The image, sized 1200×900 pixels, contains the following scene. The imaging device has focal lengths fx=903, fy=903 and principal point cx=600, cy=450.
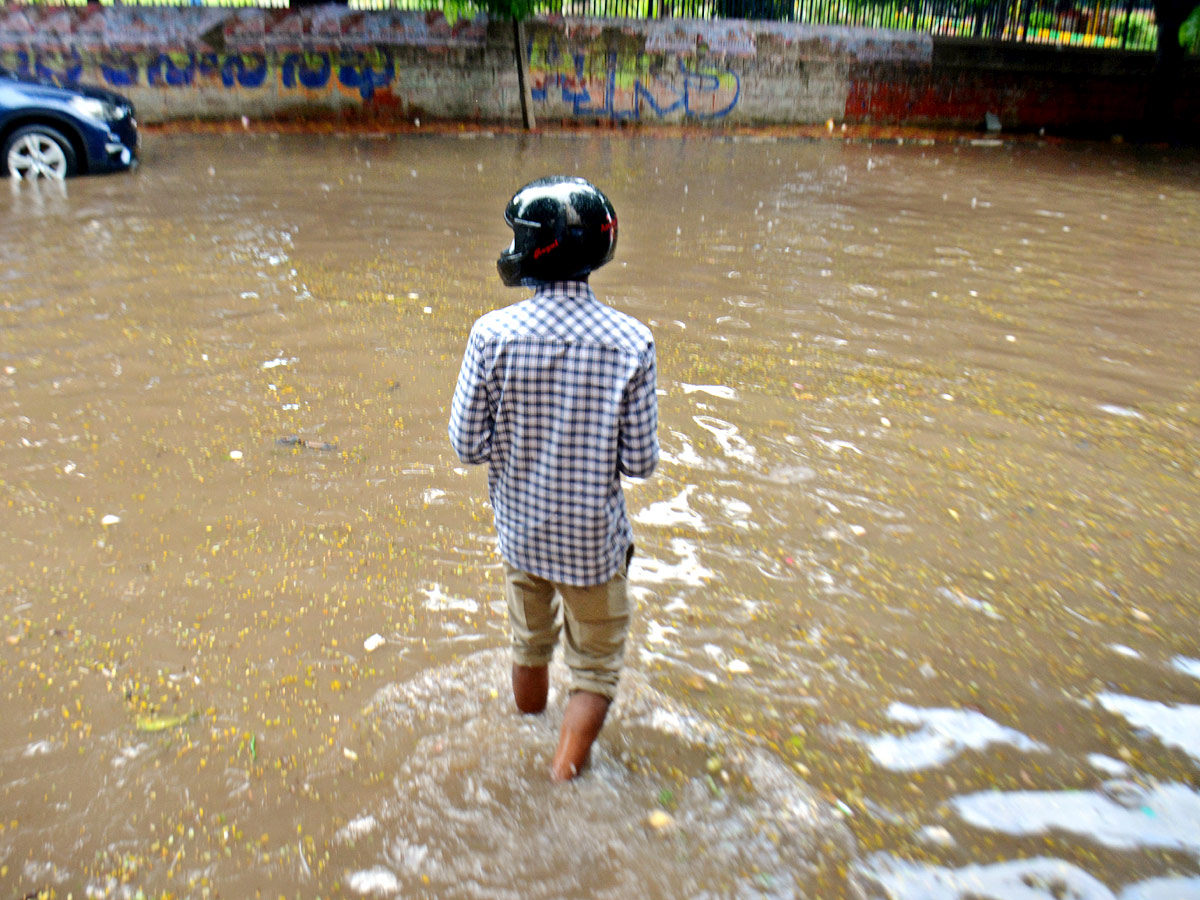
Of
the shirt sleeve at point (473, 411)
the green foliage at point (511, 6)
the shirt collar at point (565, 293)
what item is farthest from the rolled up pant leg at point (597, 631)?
the green foliage at point (511, 6)

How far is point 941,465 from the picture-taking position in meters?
4.34

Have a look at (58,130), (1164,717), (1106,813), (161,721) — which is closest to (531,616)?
(161,721)

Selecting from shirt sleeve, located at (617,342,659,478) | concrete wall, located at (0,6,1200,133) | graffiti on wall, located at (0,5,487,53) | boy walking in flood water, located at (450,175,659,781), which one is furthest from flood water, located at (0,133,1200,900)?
graffiti on wall, located at (0,5,487,53)

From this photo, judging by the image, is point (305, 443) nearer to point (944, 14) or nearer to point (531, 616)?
point (531, 616)

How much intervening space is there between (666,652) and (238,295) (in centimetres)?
463

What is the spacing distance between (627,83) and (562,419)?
54.9 ft

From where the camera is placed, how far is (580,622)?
93.5 inches

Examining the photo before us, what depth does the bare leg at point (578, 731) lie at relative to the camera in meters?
2.41

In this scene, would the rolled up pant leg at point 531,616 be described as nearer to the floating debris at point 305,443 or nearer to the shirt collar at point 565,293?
the shirt collar at point 565,293

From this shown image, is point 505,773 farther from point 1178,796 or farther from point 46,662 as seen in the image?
point 1178,796

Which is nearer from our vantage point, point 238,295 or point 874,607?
point 874,607

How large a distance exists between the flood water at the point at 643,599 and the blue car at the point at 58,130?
3644mm

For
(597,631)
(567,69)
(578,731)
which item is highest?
(567,69)

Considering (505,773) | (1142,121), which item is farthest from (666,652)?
(1142,121)
